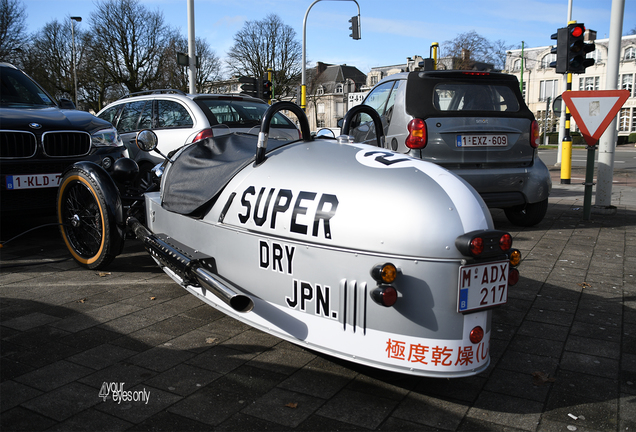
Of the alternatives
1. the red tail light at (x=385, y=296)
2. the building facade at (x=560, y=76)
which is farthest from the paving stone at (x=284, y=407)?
the building facade at (x=560, y=76)

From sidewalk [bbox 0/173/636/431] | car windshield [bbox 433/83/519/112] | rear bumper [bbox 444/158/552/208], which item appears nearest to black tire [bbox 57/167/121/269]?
sidewalk [bbox 0/173/636/431]

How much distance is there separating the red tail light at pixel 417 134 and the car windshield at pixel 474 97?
0.41m

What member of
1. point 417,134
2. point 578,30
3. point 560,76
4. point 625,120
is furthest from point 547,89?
point 417,134

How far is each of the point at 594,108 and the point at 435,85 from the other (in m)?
2.64

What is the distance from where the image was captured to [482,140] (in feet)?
20.7

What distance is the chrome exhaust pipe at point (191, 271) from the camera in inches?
109

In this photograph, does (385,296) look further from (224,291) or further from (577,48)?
(577,48)

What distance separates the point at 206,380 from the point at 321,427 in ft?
2.51

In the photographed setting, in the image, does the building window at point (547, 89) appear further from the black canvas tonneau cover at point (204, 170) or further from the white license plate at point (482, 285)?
the white license plate at point (482, 285)

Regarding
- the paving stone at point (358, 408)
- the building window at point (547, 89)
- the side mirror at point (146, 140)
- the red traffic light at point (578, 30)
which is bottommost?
the paving stone at point (358, 408)

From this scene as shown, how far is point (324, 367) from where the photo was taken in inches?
121

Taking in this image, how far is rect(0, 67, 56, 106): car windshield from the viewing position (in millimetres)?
6582

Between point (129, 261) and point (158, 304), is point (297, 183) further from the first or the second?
point (129, 261)

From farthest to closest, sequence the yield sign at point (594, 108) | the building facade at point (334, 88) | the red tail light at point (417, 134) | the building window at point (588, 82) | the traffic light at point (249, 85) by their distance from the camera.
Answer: the building facade at point (334, 88) → the building window at point (588, 82) → the traffic light at point (249, 85) → the yield sign at point (594, 108) → the red tail light at point (417, 134)
